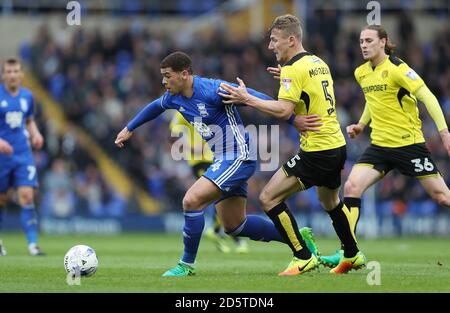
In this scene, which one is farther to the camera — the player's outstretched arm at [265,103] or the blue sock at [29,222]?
the blue sock at [29,222]

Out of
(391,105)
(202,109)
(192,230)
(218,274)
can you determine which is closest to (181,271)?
(192,230)

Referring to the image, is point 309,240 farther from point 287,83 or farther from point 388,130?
point 287,83

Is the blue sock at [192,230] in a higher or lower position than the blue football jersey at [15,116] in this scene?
lower

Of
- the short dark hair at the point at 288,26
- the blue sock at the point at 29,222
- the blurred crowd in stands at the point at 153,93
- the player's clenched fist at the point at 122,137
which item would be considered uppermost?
the blurred crowd in stands at the point at 153,93

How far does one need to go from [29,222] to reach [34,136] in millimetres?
1301

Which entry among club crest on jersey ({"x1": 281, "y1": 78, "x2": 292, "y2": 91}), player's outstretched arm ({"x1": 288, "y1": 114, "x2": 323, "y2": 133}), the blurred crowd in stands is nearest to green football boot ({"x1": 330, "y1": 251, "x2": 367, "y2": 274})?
player's outstretched arm ({"x1": 288, "y1": 114, "x2": 323, "y2": 133})

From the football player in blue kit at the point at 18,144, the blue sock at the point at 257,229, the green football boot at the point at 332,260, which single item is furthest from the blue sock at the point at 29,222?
the green football boot at the point at 332,260

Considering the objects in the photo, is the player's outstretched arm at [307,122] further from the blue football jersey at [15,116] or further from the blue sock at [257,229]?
the blue football jersey at [15,116]

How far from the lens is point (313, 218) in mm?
23359

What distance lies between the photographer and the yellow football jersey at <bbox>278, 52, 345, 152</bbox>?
959cm

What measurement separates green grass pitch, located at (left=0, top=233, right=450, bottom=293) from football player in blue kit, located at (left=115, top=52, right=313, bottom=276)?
567mm

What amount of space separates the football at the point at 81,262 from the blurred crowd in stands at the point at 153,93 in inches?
540

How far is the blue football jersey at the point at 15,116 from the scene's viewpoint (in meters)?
14.4

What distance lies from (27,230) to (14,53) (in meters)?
15.2
